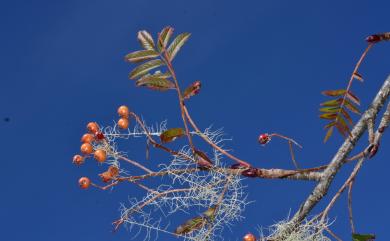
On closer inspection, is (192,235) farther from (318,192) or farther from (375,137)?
(375,137)

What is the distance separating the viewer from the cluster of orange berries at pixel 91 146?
1.74m

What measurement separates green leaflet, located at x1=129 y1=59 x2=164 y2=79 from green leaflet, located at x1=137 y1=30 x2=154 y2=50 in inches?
1.5

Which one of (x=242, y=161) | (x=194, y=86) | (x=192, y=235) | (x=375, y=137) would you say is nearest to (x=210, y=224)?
(x=192, y=235)

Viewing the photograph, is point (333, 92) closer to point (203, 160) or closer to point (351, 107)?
point (351, 107)

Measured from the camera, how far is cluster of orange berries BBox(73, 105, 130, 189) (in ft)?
5.72

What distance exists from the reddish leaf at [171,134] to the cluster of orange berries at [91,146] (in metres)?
0.16

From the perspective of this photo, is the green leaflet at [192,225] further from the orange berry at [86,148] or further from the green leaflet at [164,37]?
the green leaflet at [164,37]

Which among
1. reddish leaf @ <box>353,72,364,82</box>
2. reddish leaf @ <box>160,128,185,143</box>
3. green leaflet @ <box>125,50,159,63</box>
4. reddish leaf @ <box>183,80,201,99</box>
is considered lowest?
reddish leaf @ <box>160,128,185,143</box>

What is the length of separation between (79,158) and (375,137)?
0.77 metres

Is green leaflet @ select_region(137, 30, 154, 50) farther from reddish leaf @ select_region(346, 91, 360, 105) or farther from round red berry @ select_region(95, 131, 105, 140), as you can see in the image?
reddish leaf @ select_region(346, 91, 360, 105)

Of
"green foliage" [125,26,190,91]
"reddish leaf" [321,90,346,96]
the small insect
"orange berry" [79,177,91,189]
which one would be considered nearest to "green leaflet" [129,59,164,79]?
"green foliage" [125,26,190,91]

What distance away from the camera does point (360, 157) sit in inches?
67.7

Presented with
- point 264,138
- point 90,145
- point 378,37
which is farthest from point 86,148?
point 378,37

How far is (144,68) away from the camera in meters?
1.66
